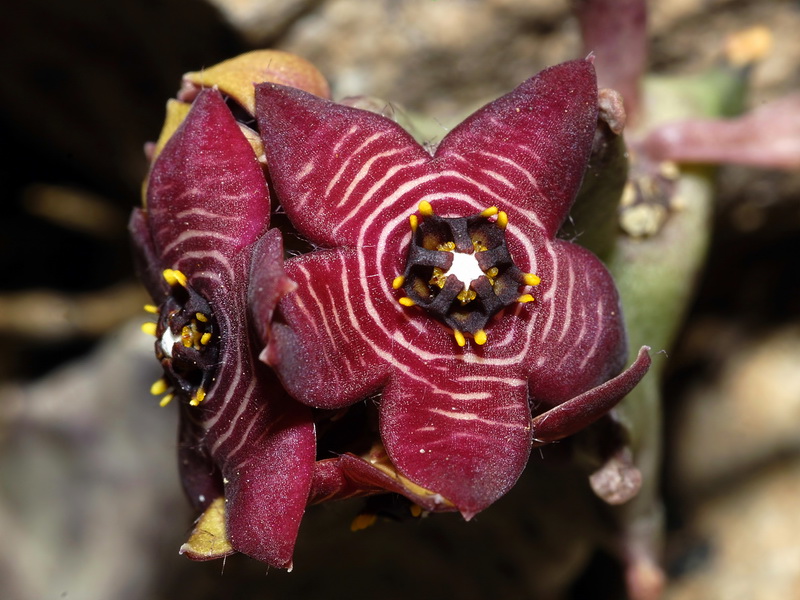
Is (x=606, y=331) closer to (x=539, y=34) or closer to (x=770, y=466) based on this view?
(x=539, y=34)

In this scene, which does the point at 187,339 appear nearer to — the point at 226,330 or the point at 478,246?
the point at 226,330

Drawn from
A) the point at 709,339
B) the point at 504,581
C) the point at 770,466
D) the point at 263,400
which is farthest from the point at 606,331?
the point at 709,339

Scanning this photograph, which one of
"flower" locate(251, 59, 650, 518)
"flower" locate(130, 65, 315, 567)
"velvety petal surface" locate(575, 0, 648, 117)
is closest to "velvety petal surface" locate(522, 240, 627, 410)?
"flower" locate(251, 59, 650, 518)

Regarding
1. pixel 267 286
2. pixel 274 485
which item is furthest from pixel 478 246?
pixel 274 485

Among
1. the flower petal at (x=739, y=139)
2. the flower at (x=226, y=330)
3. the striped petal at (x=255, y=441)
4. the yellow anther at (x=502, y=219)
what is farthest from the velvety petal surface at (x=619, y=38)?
the striped petal at (x=255, y=441)

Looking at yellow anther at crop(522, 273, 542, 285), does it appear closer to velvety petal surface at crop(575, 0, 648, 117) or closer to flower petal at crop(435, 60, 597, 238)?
flower petal at crop(435, 60, 597, 238)

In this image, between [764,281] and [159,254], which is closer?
[159,254]
